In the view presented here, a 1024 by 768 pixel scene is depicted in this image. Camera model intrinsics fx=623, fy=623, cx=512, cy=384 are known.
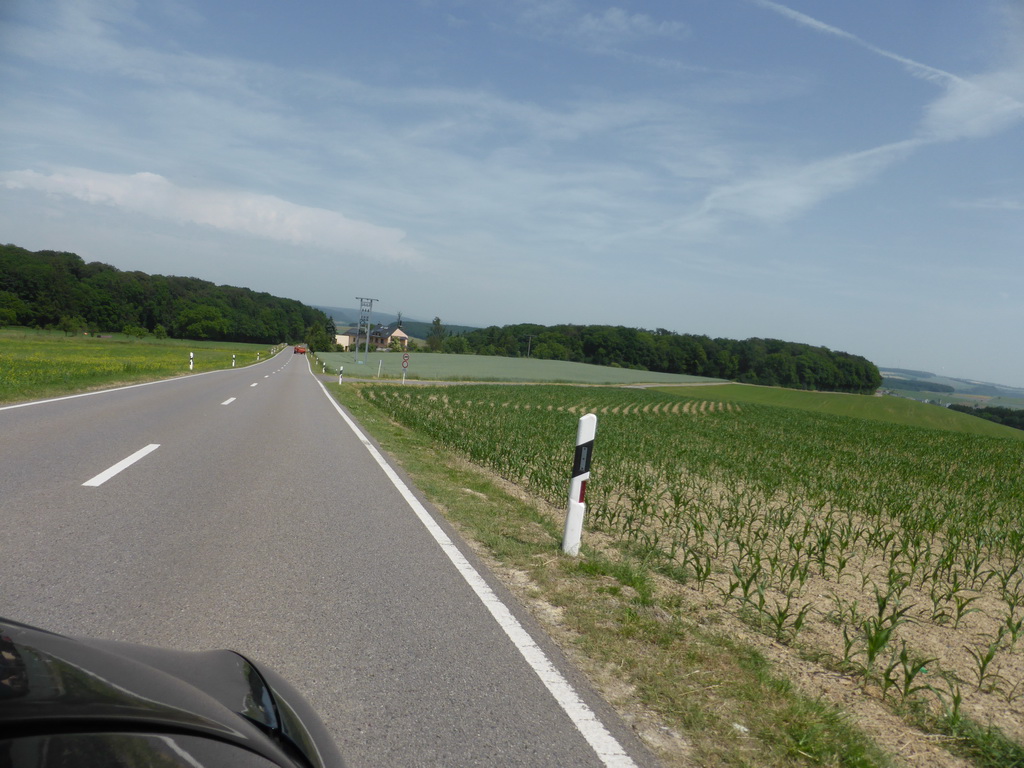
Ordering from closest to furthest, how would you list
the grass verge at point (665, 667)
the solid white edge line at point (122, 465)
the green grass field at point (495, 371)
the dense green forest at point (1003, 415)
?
the grass verge at point (665, 667) < the solid white edge line at point (122, 465) < the green grass field at point (495, 371) < the dense green forest at point (1003, 415)

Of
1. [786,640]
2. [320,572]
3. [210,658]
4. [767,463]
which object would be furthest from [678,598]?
[767,463]

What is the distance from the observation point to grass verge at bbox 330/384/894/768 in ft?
9.23

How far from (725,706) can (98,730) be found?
290 centimetres

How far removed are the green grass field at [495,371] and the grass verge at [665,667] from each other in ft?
144

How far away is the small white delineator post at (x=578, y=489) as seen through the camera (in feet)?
18.2

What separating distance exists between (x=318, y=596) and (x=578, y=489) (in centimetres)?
242

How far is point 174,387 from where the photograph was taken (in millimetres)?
20391

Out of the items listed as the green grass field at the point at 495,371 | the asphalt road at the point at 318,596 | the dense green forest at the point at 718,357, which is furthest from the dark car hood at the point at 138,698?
the dense green forest at the point at 718,357

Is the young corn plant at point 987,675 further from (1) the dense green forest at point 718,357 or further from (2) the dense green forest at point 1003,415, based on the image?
(1) the dense green forest at point 718,357

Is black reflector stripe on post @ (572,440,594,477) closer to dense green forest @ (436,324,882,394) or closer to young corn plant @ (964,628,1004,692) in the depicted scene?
young corn plant @ (964,628,1004,692)

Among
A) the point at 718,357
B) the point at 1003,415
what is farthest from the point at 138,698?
the point at 718,357

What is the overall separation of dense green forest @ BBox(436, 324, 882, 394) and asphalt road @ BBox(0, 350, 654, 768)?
115887mm

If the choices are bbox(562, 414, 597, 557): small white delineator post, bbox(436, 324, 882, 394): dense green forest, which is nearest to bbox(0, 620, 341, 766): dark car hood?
bbox(562, 414, 597, 557): small white delineator post

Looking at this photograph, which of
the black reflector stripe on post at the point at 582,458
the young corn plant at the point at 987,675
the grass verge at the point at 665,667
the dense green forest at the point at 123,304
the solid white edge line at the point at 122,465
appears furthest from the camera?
the dense green forest at the point at 123,304
